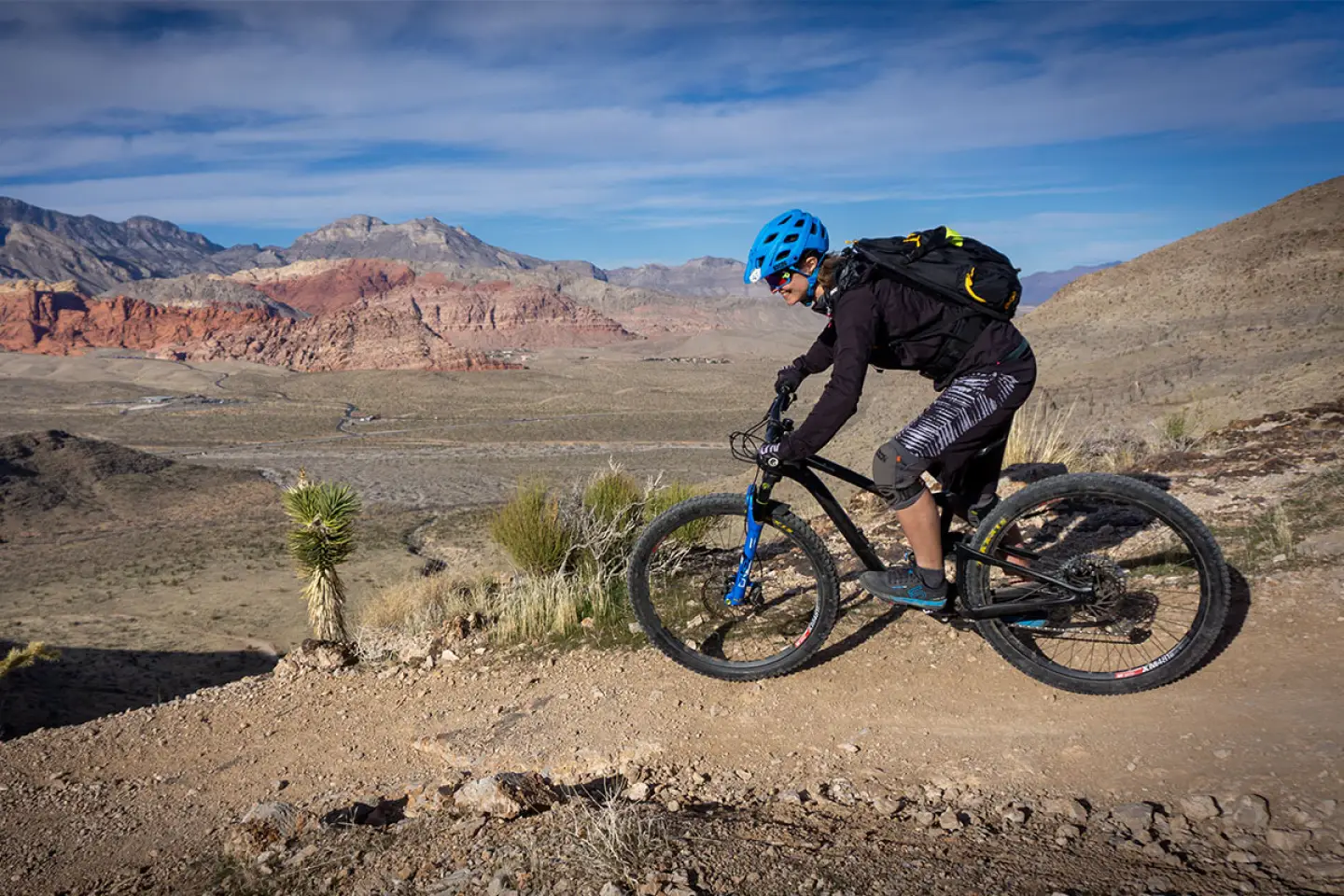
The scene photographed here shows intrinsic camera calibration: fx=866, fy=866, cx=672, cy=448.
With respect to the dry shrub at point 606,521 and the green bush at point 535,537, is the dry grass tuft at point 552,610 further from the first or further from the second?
the green bush at point 535,537

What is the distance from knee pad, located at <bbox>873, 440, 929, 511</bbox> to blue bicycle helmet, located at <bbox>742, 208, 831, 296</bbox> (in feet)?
2.83

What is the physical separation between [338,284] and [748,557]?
18644 centimetres

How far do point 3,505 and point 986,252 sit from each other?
87.0 feet

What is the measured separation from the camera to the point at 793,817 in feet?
10.3

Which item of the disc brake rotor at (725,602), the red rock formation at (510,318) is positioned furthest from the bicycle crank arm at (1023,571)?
the red rock formation at (510,318)

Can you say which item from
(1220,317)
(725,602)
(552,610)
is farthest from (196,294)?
(725,602)

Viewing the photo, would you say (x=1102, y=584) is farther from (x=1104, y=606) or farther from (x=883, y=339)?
(x=883, y=339)

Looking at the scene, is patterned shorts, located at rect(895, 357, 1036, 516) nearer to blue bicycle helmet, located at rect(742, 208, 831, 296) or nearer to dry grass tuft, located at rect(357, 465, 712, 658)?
blue bicycle helmet, located at rect(742, 208, 831, 296)

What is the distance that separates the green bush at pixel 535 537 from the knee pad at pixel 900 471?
→ 11.7 feet

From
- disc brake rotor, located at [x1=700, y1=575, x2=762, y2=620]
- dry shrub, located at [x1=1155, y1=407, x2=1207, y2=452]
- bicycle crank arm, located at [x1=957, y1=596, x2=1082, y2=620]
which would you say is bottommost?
disc brake rotor, located at [x1=700, y1=575, x2=762, y2=620]

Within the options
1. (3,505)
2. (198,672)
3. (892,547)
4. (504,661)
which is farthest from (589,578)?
(3,505)

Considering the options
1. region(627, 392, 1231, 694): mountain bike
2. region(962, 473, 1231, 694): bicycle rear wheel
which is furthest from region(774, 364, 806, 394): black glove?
region(962, 473, 1231, 694): bicycle rear wheel

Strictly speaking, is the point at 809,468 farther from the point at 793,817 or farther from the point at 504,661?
the point at 504,661

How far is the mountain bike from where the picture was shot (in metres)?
3.82
